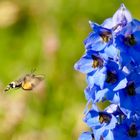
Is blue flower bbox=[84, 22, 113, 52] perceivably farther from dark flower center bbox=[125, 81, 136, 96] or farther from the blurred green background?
the blurred green background

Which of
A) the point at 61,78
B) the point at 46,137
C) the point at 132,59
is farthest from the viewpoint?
the point at 61,78

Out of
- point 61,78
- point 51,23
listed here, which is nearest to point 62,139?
point 61,78

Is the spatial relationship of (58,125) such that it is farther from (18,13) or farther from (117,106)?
(117,106)

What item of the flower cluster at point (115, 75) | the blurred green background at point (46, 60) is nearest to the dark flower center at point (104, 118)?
the flower cluster at point (115, 75)

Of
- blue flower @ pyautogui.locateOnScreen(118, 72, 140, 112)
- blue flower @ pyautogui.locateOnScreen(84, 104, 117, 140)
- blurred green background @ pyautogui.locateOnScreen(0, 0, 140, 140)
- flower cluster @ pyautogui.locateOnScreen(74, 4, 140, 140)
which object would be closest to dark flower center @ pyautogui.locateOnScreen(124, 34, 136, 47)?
flower cluster @ pyautogui.locateOnScreen(74, 4, 140, 140)

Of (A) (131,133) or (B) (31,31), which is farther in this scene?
(B) (31,31)

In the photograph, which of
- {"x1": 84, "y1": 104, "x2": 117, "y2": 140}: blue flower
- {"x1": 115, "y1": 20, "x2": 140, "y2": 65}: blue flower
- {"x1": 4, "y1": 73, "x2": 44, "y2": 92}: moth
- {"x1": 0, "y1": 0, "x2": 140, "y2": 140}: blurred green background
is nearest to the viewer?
{"x1": 115, "y1": 20, "x2": 140, "y2": 65}: blue flower
